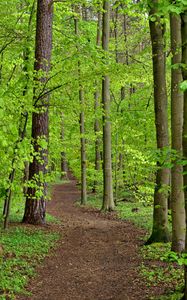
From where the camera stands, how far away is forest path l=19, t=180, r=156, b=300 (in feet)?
22.1

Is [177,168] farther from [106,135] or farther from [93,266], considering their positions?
[106,135]

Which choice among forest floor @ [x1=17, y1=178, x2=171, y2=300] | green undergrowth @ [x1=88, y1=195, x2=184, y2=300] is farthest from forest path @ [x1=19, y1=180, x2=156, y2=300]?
→ green undergrowth @ [x1=88, y1=195, x2=184, y2=300]

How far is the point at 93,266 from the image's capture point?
8.58m

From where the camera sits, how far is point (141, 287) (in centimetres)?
676

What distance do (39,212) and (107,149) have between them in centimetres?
578

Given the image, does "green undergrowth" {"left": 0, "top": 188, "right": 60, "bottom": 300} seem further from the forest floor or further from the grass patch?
the forest floor

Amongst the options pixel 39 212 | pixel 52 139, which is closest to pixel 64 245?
pixel 39 212

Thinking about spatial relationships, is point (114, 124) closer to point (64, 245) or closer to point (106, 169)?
point (106, 169)

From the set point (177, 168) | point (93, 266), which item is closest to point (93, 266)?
point (93, 266)

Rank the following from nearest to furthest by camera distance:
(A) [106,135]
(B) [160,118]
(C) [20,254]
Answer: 1. (C) [20,254]
2. (B) [160,118]
3. (A) [106,135]

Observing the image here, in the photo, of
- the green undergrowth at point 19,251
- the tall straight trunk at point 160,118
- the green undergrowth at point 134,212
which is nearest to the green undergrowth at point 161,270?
the tall straight trunk at point 160,118

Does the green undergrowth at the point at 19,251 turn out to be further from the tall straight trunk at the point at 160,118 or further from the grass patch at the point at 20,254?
the tall straight trunk at the point at 160,118

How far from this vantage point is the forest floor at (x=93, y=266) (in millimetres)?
6711

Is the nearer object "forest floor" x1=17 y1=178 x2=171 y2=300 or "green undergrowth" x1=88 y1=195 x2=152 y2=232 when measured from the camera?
"forest floor" x1=17 y1=178 x2=171 y2=300
